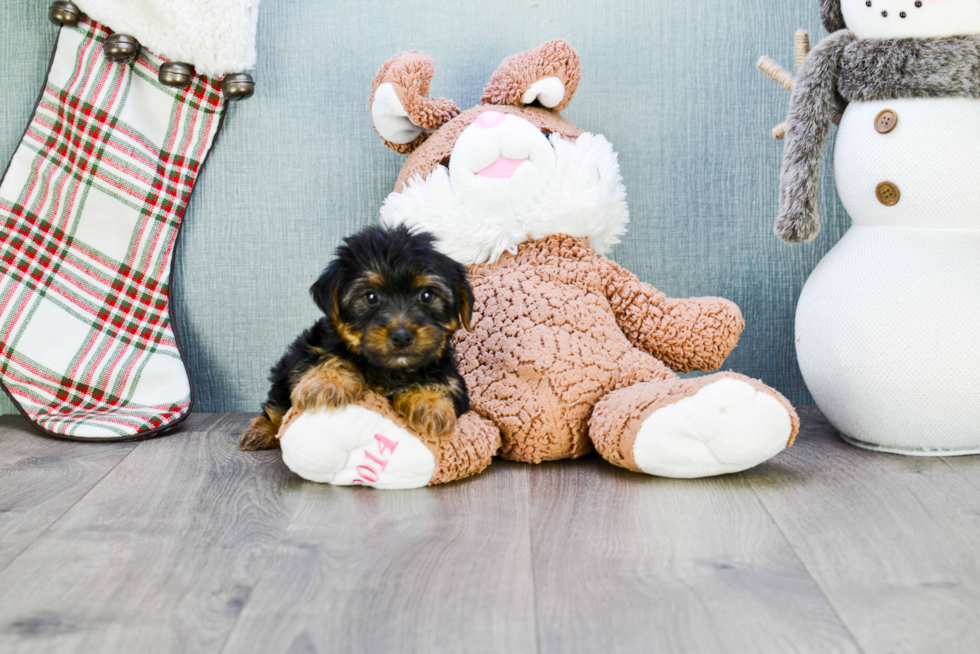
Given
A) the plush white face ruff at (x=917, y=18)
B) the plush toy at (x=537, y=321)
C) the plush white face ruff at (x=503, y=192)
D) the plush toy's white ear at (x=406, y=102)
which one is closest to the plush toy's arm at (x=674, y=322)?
the plush toy at (x=537, y=321)

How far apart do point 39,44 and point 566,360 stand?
1.57 m

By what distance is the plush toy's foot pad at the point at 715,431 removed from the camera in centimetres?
154

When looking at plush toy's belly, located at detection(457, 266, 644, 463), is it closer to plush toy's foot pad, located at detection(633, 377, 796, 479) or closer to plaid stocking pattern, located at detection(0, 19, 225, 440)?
plush toy's foot pad, located at detection(633, 377, 796, 479)

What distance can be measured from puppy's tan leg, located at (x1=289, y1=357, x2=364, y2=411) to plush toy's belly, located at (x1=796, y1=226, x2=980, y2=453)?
984 mm

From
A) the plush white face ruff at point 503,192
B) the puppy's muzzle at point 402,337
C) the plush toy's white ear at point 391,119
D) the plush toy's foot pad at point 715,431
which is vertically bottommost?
the plush toy's foot pad at point 715,431

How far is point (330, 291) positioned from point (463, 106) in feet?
2.78

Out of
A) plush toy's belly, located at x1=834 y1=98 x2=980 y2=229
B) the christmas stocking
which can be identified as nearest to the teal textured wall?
the christmas stocking

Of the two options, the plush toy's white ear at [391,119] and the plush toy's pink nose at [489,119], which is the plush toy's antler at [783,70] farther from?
the plush toy's white ear at [391,119]

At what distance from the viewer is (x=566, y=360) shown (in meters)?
1.75

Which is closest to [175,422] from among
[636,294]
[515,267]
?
[515,267]

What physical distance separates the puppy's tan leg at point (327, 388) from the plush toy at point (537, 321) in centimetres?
3

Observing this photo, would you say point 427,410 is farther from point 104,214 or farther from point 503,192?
point 104,214

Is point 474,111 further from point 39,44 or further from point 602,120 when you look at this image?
point 39,44

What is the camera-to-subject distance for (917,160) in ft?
5.62
